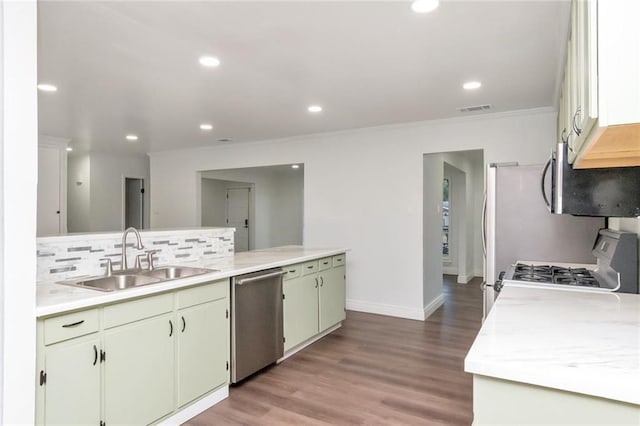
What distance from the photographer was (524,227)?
10.0 ft

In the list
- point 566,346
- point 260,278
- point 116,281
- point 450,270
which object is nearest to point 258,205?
point 450,270

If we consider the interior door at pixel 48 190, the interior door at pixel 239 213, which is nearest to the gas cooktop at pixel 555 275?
the interior door at pixel 48 190

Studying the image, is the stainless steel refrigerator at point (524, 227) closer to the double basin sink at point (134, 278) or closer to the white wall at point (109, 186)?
the double basin sink at point (134, 278)

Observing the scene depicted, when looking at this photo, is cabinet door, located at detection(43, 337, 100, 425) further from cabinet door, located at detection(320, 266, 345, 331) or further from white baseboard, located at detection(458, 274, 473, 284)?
white baseboard, located at detection(458, 274, 473, 284)

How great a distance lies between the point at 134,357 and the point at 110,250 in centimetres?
92

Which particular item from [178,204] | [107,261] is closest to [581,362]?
[107,261]

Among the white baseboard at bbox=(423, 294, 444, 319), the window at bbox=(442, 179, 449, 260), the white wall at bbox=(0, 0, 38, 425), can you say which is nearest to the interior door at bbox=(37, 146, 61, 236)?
the white wall at bbox=(0, 0, 38, 425)

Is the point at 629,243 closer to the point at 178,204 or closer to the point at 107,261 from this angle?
the point at 107,261

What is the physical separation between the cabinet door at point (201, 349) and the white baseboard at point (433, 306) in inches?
115

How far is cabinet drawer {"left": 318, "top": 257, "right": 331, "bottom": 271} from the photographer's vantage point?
157 inches

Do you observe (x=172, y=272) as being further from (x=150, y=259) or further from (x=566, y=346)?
(x=566, y=346)

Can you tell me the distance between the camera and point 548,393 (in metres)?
1.05

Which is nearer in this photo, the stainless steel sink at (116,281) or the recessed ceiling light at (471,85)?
the stainless steel sink at (116,281)

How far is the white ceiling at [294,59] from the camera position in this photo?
7.09 feet
